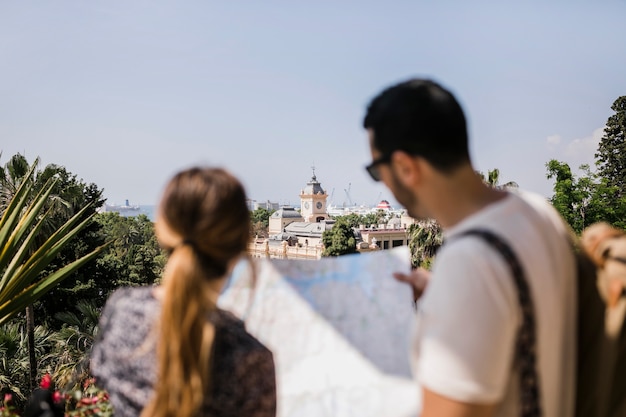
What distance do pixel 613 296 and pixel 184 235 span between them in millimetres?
914

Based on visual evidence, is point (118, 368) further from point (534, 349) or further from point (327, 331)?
point (534, 349)

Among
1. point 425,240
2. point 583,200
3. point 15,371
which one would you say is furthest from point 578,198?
point 15,371

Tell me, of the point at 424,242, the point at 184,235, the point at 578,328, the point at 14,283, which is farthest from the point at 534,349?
the point at 424,242

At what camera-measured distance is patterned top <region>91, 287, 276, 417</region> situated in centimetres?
120

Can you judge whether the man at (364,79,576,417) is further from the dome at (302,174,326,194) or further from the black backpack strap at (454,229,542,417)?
the dome at (302,174,326,194)

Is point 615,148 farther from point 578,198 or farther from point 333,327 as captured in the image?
point 333,327

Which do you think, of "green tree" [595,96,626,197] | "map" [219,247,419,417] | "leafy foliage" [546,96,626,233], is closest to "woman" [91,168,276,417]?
"map" [219,247,419,417]

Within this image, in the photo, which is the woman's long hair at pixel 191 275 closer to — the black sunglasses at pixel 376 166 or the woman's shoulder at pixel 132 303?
the woman's shoulder at pixel 132 303

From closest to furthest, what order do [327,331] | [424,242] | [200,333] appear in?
1. [200,333]
2. [327,331]
3. [424,242]

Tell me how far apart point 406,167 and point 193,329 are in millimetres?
544

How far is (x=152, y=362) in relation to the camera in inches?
48.3

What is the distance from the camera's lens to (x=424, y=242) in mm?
19344

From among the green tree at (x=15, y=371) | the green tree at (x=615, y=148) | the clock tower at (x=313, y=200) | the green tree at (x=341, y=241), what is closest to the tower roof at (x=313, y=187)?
the clock tower at (x=313, y=200)

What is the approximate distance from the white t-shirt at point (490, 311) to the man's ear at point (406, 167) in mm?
131
